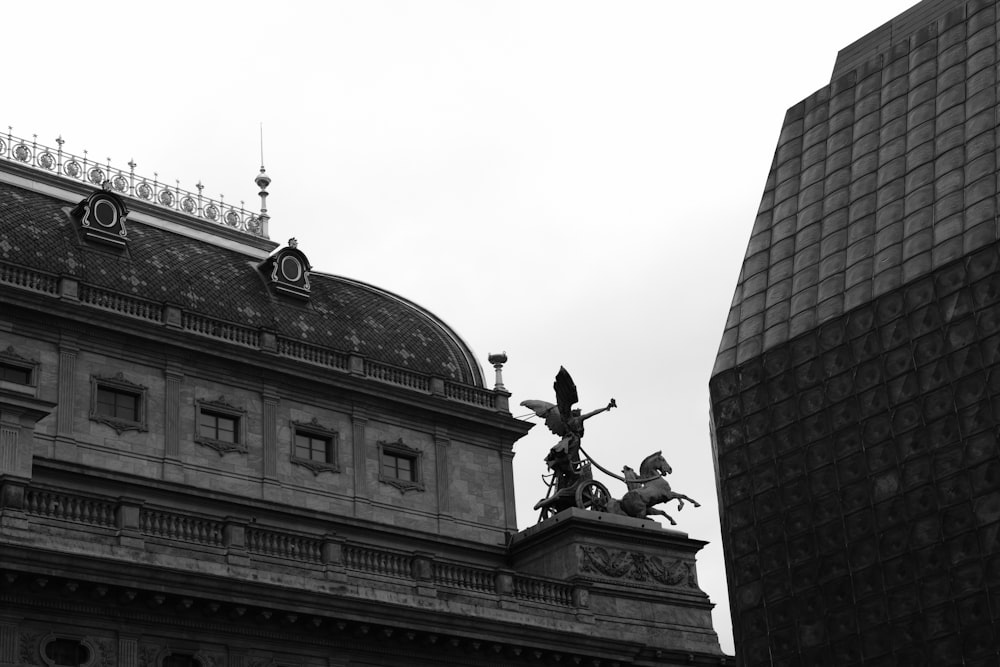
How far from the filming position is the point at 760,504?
6900 cm

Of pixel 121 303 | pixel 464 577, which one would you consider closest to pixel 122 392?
pixel 121 303

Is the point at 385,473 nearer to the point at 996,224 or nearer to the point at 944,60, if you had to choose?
the point at 996,224

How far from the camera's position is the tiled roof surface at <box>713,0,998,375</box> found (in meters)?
65.8

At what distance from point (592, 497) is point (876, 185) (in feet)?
78.1

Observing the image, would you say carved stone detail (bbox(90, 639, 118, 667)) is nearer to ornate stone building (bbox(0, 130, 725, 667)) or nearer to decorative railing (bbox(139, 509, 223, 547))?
ornate stone building (bbox(0, 130, 725, 667))

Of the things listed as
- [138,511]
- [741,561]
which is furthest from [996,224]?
[138,511]

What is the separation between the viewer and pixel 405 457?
57625 millimetres

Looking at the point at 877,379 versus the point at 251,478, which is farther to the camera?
the point at 877,379

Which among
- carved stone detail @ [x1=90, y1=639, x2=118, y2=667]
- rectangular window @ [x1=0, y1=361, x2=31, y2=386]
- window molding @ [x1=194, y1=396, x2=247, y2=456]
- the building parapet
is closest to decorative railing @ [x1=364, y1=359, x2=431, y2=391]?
the building parapet

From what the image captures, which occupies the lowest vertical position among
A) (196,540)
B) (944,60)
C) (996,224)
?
(196,540)

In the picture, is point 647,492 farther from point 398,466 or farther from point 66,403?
point 66,403

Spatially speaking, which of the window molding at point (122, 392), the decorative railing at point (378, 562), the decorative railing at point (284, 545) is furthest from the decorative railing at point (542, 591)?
the window molding at point (122, 392)

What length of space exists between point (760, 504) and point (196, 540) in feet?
111

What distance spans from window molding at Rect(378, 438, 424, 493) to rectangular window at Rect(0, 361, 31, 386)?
42.4 feet
